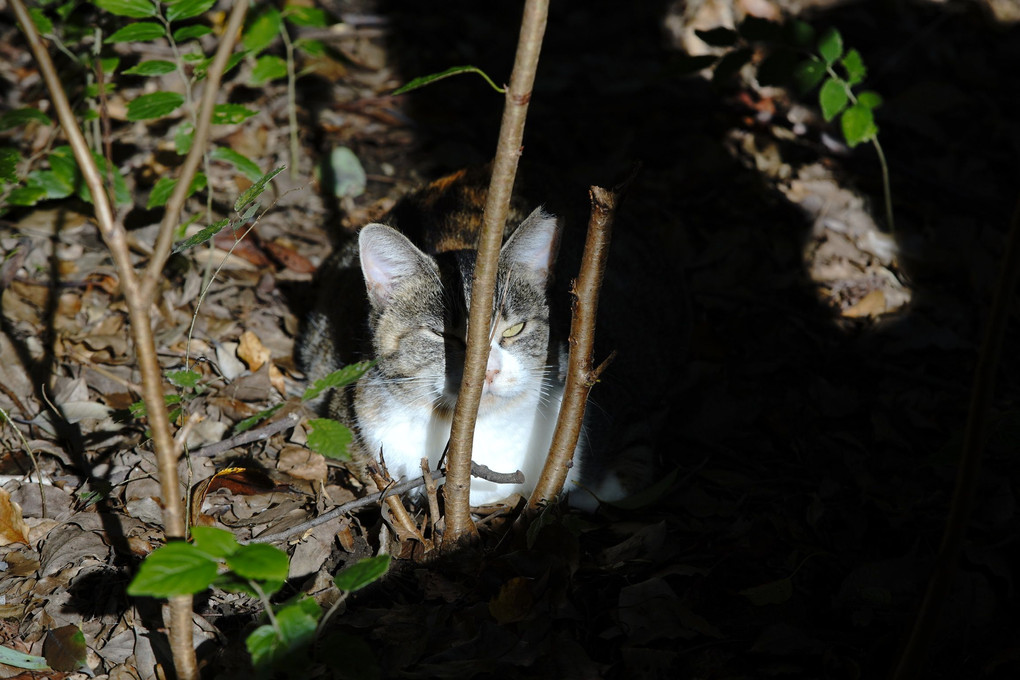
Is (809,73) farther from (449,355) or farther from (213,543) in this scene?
(213,543)

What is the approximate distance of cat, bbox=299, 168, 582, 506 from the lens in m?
3.13

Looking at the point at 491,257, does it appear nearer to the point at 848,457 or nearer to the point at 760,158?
the point at 848,457

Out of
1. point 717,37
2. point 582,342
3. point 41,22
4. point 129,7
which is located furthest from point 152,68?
point 717,37

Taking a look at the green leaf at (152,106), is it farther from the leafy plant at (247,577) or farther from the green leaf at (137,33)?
the leafy plant at (247,577)

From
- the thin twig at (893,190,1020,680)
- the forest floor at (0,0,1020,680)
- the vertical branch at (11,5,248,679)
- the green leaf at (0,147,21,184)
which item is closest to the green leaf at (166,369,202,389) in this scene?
the forest floor at (0,0,1020,680)

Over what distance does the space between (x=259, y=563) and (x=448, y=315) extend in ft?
4.76

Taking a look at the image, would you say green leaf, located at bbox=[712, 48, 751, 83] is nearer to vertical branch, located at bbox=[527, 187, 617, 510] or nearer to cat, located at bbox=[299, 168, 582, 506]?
cat, located at bbox=[299, 168, 582, 506]

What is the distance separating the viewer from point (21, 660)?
2535 mm

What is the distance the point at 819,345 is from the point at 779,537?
1527 mm

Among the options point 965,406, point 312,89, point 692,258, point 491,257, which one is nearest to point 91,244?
point 312,89

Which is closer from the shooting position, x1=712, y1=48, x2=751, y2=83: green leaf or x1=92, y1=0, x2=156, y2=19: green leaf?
x1=92, y1=0, x2=156, y2=19: green leaf

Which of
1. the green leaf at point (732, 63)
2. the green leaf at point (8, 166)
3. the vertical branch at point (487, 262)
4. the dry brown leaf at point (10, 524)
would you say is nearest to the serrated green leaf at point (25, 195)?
the green leaf at point (8, 166)

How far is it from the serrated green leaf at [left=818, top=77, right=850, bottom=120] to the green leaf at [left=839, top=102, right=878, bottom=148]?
72 millimetres

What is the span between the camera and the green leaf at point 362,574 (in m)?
2.00
